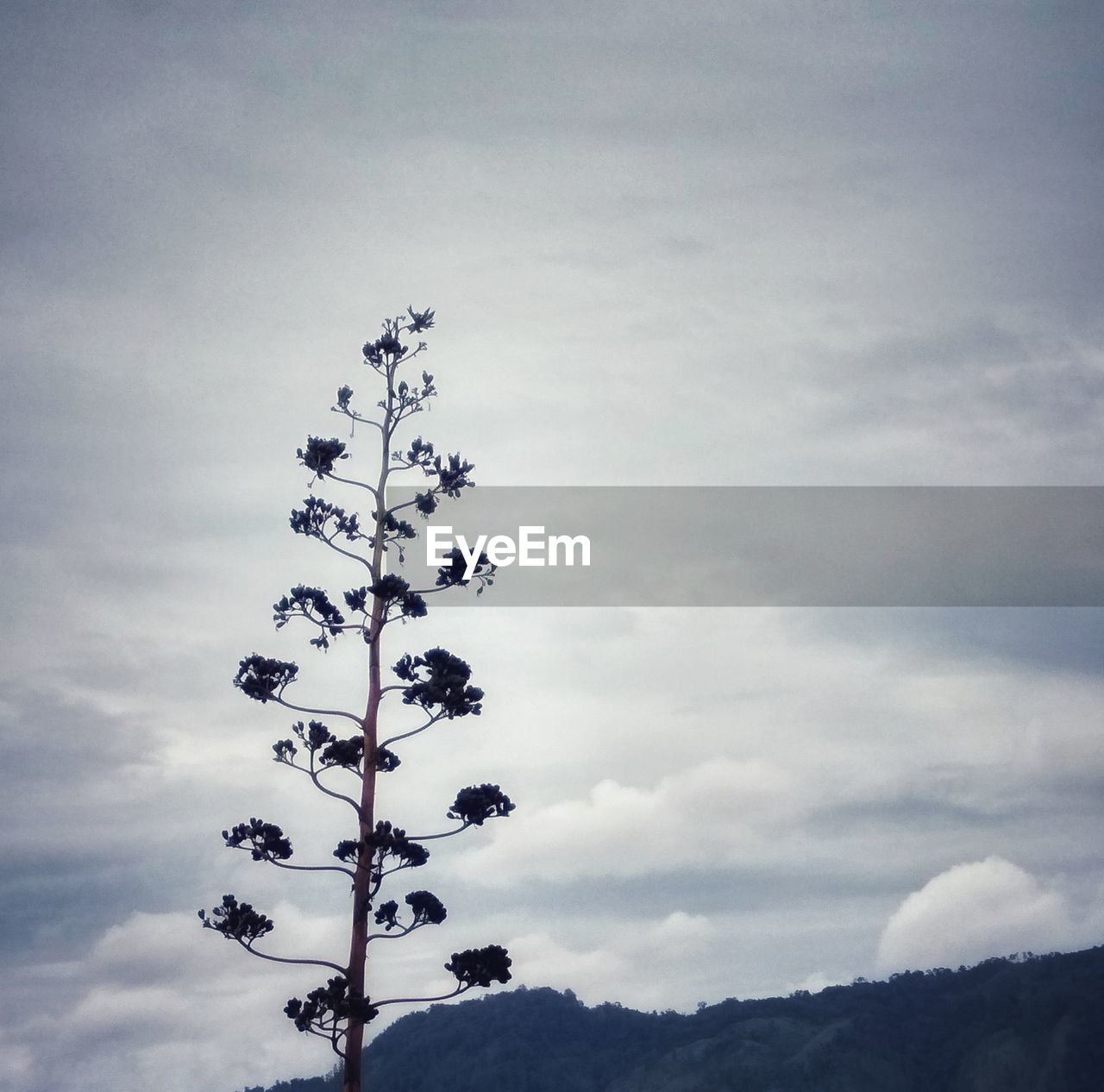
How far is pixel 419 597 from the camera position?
787 inches

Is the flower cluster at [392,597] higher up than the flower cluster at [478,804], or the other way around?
the flower cluster at [392,597]

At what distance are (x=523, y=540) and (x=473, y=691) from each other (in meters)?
5.91

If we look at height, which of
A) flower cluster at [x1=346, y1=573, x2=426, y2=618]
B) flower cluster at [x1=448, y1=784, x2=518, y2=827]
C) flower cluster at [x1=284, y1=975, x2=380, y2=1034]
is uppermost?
flower cluster at [x1=346, y1=573, x2=426, y2=618]

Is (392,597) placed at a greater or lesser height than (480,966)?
greater

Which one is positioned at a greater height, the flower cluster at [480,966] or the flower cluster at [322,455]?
the flower cluster at [322,455]

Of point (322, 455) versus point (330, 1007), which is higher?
point (322, 455)

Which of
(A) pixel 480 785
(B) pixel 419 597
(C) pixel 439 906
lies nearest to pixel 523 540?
(B) pixel 419 597

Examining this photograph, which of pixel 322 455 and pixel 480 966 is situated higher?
pixel 322 455

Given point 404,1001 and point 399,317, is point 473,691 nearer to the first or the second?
point 404,1001

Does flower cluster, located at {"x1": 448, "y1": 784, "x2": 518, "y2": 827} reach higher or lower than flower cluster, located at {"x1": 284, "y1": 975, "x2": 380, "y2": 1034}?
higher

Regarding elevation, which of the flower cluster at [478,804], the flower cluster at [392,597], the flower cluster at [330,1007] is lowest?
the flower cluster at [330,1007]

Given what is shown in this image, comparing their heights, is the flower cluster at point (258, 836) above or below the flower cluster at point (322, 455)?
below

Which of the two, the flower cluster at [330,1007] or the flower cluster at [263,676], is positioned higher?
the flower cluster at [263,676]

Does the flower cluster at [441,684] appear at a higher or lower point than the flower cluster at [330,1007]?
higher
